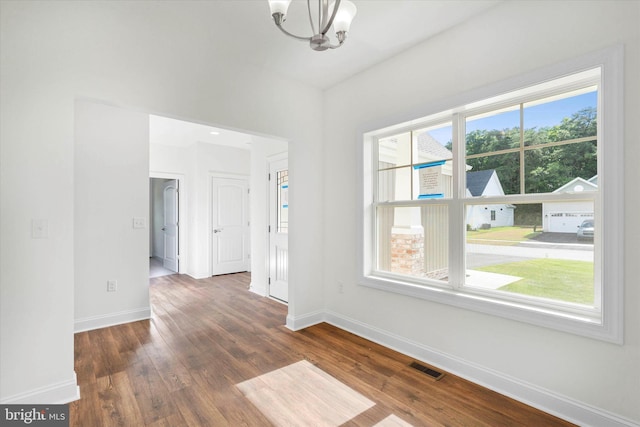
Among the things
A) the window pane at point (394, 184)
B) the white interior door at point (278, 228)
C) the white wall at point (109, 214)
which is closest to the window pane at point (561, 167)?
the window pane at point (394, 184)

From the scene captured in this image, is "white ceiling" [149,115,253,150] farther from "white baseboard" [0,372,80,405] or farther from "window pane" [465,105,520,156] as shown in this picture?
"white baseboard" [0,372,80,405]

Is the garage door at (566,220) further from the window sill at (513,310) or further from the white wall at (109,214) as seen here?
the white wall at (109,214)

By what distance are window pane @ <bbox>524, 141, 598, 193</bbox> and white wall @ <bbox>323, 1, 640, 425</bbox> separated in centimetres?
22

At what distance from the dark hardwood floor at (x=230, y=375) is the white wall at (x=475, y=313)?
0.22 m

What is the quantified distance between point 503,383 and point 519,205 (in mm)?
1328

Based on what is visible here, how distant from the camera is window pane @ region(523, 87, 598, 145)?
75.4 inches

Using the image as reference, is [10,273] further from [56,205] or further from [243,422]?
[243,422]

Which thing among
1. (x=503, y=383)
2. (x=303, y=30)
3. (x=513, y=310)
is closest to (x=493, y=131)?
(x=513, y=310)

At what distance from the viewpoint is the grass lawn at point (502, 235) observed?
2178 millimetres

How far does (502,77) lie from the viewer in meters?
2.17

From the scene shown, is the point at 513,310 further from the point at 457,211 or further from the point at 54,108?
the point at 54,108

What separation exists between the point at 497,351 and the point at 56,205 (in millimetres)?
3349

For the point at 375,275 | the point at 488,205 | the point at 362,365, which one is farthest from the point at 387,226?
the point at 362,365

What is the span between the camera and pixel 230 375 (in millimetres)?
2400
